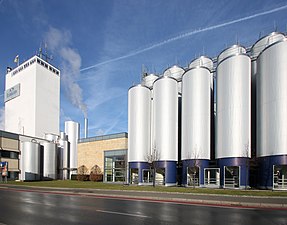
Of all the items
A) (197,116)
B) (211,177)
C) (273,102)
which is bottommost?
(211,177)

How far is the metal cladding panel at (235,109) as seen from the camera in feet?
103

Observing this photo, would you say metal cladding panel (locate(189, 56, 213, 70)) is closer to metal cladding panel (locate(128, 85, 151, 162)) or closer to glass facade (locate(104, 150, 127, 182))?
metal cladding panel (locate(128, 85, 151, 162))

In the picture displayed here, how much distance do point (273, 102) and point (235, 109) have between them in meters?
4.15

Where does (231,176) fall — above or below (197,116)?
below

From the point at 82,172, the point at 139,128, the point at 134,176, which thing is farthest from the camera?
the point at 82,172

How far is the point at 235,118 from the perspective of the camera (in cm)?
3189

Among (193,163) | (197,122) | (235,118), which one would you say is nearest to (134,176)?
(193,163)

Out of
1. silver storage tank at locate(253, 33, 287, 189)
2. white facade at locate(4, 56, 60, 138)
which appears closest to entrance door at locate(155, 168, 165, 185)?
silver storage tank at locate(253, 33, 287, 189)

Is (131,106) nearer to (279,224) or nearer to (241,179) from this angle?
(241,179)

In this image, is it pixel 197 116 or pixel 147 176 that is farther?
pixel 147 176

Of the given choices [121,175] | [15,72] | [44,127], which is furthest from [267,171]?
[15,72]

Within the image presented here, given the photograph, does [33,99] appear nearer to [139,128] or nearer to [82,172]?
[82,172]

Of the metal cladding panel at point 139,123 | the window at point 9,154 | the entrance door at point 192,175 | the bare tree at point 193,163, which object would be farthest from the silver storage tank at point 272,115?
the window at point 9,154

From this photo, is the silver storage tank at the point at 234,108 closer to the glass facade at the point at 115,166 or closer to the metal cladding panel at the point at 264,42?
the metal cladding panel at the point at 264,42
